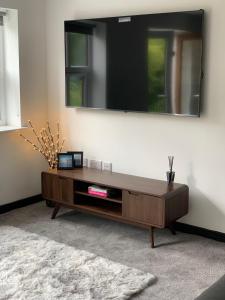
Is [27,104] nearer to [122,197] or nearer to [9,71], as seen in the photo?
[9,71]

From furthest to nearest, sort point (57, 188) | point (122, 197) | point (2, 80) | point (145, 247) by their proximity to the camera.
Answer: point (2, 80)
point (57, 188)
point (122, 197)
point (145, 247)

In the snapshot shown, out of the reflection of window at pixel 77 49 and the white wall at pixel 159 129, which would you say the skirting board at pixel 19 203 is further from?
the reflection of window at pixel 77 49

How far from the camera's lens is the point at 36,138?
447 centimetres

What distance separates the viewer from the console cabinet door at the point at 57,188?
12.7 feet

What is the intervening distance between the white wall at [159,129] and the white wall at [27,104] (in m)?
0.11

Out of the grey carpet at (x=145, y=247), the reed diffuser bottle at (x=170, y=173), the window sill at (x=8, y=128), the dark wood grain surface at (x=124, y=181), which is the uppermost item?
the window sill at (x=8, y=128)

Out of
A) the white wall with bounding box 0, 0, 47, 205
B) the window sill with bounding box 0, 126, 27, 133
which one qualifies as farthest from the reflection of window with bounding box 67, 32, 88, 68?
the window sill with bounding box 0, 126, 27, 133

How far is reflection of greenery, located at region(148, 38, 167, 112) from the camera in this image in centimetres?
351

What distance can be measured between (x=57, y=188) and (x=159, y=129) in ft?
3.64

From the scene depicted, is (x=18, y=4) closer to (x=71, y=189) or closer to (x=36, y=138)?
(x=36, y=138)

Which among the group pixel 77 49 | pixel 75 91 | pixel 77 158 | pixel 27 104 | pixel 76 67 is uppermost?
pixel 77 49

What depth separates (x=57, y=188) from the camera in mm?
3957

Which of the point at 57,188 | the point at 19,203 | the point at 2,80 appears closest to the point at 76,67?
the point at 2,80

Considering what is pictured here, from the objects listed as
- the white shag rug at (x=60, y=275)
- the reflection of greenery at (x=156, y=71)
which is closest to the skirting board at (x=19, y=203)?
the white shag rug at (x=60, y=275)
